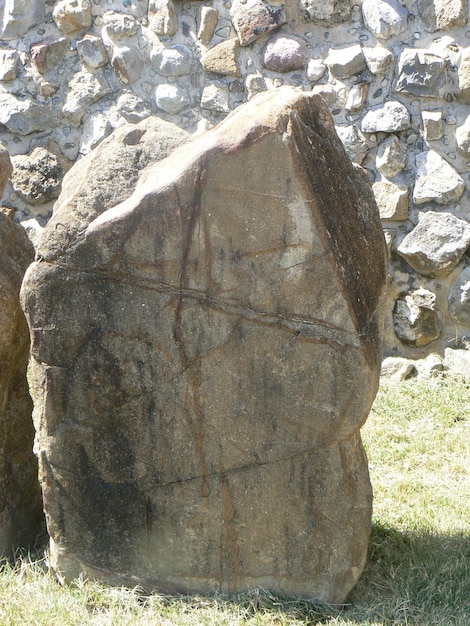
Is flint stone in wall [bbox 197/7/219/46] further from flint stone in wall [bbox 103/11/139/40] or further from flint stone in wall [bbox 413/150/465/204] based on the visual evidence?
flint stone in wall [bbox 413/150/465/204]

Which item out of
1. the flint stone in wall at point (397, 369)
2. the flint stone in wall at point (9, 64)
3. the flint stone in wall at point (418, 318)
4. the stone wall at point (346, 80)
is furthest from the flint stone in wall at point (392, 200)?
the flint stone in wall at point (9, 64)

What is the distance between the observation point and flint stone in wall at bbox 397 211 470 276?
4293 millimetres

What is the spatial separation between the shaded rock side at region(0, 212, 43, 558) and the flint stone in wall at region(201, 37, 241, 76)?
2.07m

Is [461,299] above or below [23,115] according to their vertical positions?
below

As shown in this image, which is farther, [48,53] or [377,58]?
[48,53]

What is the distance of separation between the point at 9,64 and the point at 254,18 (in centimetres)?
146

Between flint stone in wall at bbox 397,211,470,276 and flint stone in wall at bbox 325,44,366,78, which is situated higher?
flint stone in wall at bbox 325,44,366,78

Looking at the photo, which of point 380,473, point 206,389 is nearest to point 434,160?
point 380,473

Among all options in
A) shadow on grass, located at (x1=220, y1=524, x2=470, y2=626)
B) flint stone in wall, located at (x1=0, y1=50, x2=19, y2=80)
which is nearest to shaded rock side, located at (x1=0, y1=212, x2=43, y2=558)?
shadow on grass, located at (x1=220, y1=524, x2=470, y2=626)

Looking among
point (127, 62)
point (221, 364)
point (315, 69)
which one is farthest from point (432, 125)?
point (221, 364)

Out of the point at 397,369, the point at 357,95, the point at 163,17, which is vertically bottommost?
the point at 397,369

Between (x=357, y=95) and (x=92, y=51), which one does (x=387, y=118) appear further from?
(x=92, y=51)

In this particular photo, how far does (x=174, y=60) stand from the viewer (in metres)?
4.54

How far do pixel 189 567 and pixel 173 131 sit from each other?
1.27 meters
